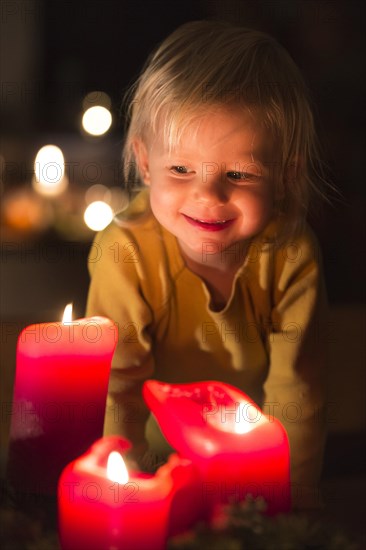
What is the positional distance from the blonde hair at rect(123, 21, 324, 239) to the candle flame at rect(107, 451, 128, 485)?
9.0 inches

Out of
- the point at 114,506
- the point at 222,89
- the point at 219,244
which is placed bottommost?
the point at 114,506

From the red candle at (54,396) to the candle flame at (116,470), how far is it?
0.26ft

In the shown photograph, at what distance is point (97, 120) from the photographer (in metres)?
0.58

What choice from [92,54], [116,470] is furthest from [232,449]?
[92,54]

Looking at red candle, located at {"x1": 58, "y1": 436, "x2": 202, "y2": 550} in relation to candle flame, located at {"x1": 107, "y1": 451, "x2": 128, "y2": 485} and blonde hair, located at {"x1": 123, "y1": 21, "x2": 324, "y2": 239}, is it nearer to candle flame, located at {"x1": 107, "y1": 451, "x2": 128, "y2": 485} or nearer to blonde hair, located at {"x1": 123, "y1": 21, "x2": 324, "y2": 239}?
candle flame, located at {"x1": 107, "y1": 451, "x2": 128, "y2": 485}

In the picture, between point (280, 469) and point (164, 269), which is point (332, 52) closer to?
point (164, 269)

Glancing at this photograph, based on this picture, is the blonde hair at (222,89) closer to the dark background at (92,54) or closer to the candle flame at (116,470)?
the dark background at (92,54)

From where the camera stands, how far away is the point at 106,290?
1.93 ft

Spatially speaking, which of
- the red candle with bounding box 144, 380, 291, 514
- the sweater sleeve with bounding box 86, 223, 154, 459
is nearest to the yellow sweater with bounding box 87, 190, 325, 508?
the sweater sleeve with bounding box 86, 223, 154, 459

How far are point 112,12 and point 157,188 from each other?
0.15 m

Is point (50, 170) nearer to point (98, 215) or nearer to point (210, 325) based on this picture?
point (98, 215)

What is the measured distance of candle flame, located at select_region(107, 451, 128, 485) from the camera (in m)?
0.42

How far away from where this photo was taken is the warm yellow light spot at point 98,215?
1.95 feet

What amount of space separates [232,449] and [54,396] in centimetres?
13
